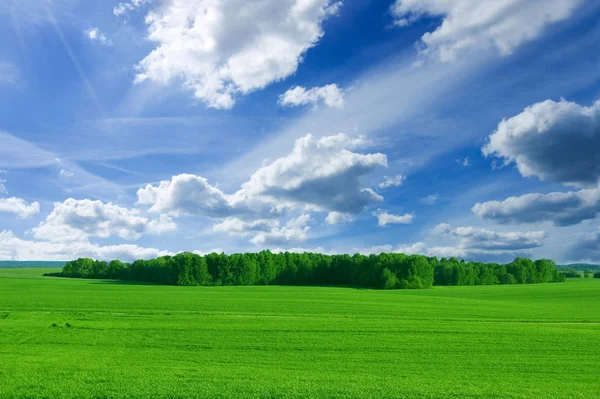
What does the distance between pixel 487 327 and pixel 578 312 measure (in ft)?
83.1

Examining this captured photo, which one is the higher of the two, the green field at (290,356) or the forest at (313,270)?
the forest at (313,270)

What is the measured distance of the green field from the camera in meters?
21.7

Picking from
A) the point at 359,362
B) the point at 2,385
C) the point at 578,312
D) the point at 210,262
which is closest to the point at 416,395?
the point at 359,362

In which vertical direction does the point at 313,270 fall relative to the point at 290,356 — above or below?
above

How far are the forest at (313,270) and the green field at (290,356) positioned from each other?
58.9m

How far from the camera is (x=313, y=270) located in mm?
127500

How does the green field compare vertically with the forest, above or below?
below

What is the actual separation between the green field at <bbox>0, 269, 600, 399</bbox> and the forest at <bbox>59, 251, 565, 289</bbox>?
58875 mm

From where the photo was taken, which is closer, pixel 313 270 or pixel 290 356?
pixel 290 356

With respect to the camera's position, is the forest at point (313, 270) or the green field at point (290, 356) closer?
the green field at point (290, 356)

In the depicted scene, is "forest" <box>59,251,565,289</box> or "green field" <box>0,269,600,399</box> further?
"forest" <box>59,251,565,289</box>

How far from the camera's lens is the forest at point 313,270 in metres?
110

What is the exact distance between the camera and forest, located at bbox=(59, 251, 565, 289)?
110 metres

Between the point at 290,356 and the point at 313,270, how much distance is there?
324 ft
